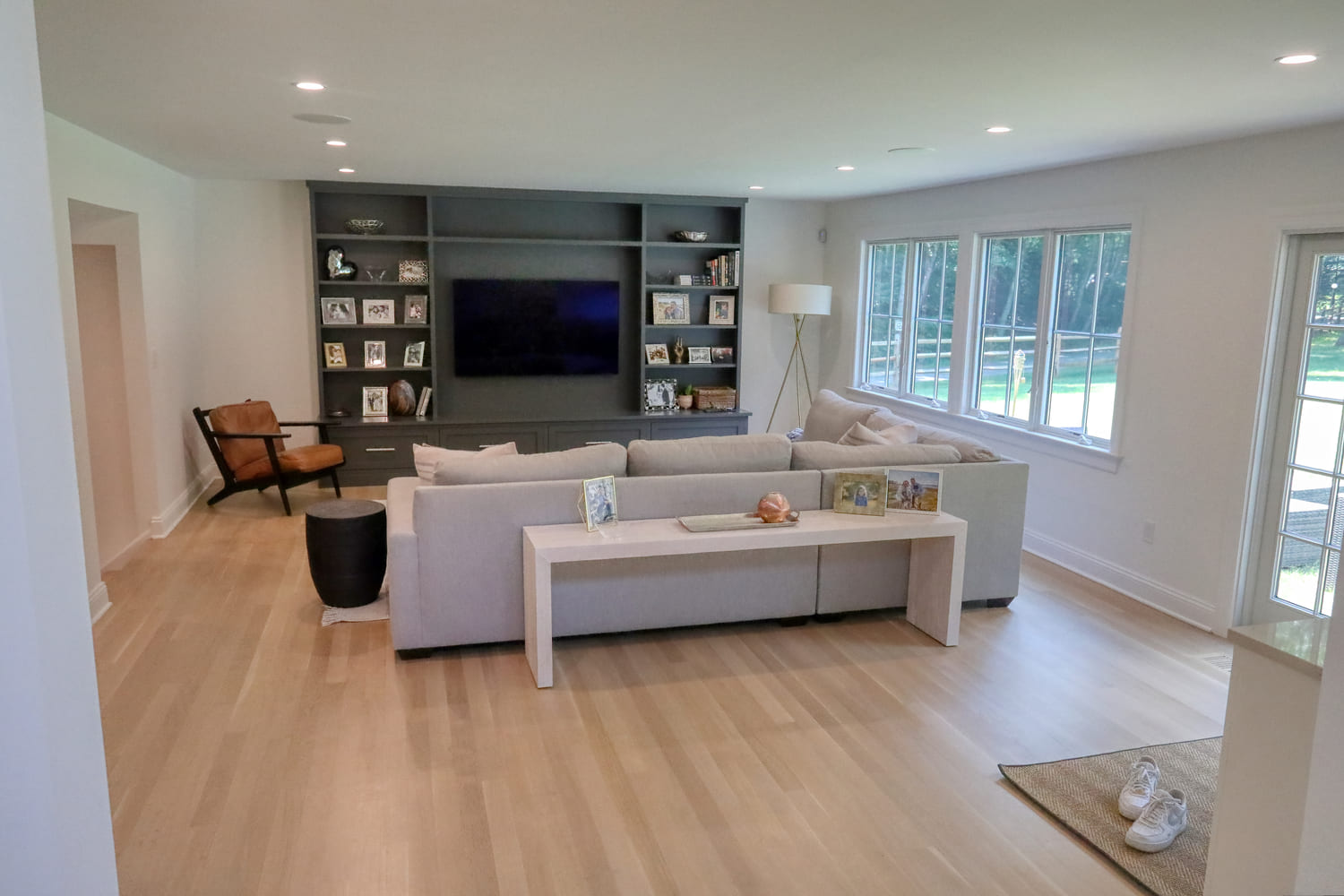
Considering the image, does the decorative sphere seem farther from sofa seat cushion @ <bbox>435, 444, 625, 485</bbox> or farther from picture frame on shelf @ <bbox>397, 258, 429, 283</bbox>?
sofa seat cushion @ <bbox>435, 444, 625, 485</bbox>

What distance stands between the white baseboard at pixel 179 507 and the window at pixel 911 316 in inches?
212

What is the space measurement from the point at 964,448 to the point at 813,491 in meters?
0.93

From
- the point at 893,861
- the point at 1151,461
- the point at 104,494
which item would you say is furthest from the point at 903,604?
the point at 104,494

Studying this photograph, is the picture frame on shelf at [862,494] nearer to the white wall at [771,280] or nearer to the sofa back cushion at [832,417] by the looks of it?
the sofa back cushion at [832,417]

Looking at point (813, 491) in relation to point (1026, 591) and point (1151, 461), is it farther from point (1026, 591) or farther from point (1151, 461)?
point (1151, 461)

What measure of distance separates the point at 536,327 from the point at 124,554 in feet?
11.4

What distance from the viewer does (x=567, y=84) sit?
3381mm

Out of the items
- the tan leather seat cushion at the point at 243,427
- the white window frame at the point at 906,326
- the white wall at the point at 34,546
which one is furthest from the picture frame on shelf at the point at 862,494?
the tan leather seat cushion at the point at 243,427

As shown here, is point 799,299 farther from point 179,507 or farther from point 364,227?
point 179,507

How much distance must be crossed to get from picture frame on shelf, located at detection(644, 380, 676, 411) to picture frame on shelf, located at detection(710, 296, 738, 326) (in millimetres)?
695

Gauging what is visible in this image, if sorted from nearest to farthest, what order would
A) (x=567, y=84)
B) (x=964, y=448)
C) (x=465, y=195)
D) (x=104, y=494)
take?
(x=567, y=84) → (x=964, y=448) → (x=104, y=494) → (x=465, y=195)

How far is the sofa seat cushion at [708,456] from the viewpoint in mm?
4176

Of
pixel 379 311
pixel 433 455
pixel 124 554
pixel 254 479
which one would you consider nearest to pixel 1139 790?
pixel 433 455

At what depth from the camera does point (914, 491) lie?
422 cm
